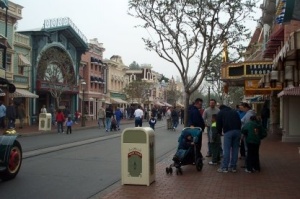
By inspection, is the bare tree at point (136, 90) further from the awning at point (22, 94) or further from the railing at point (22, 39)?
the awning at point (22, 94)

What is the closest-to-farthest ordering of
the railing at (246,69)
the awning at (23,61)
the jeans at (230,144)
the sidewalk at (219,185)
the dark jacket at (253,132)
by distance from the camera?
the sidewalk at (219,185) → the jeans at (230,144) → the dark jacket at (253,132) → the railing at (246,69) → the awning at (23,61)

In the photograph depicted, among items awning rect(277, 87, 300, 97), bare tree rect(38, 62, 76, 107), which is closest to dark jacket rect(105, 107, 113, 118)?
bare tree rect(38, 62, 76, 107)

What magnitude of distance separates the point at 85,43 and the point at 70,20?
A: 12.7ft

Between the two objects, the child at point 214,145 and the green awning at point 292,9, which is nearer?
the green awning at point 292,9

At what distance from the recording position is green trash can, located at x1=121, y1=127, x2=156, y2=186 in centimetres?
916

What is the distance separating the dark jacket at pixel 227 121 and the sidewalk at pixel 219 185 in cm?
112

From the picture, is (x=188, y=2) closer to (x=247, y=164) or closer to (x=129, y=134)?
(x=247, y=164)

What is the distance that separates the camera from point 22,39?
1534 inches

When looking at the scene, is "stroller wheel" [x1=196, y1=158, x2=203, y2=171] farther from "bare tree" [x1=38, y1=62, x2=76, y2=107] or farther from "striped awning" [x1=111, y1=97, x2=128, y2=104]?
"striped awning" [x1=111, y1=97, x2=128, y2=104]

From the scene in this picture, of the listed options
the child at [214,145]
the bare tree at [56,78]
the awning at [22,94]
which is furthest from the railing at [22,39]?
the child at [214,145]

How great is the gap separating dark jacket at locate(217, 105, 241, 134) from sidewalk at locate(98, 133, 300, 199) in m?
1.12

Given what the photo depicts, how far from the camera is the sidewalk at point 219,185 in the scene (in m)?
8.26

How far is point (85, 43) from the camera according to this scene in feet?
162

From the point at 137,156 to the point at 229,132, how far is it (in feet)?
9.23
